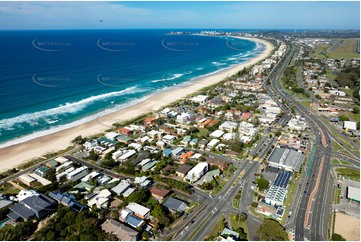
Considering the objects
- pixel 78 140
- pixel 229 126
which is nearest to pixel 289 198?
pixel 229 126

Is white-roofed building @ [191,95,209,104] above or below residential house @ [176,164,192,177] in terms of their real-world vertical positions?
above

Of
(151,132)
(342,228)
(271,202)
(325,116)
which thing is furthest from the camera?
(325,116)

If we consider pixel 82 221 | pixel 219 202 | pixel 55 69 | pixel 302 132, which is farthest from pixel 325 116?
pixel 55 69

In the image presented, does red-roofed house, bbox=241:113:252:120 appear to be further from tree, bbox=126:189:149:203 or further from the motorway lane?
tree, bbox=126:189:149:203

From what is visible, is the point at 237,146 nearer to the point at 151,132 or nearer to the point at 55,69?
the point at 151,132

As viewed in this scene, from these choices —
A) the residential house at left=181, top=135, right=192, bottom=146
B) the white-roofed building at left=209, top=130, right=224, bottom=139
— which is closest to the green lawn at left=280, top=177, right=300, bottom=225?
the white-roofed building at left=209, top=130, right=224, bottom=139

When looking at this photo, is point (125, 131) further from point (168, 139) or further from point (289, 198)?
point (289, 198)
